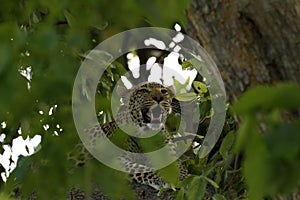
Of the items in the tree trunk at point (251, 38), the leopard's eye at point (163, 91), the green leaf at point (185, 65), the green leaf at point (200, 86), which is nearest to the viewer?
the tree trunk at point (251, 38)

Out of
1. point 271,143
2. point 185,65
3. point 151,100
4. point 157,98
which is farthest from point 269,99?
point 151,100

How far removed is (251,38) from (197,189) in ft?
3.55

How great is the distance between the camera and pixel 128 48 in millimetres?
1444

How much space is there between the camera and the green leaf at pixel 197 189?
2.13 meters

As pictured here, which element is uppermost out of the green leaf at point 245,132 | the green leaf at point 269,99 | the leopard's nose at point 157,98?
the leopard's nose at point 157,98

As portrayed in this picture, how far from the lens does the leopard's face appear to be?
3.50 meters

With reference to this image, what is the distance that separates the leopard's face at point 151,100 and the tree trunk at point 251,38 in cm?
227

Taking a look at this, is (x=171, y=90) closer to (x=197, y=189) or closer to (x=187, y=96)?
(x=187, y=96)

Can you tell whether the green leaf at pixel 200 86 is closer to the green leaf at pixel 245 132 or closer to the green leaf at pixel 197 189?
the green leaf at pixel 197 189

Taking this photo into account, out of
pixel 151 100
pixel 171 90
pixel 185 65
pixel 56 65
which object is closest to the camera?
pixel 56 65

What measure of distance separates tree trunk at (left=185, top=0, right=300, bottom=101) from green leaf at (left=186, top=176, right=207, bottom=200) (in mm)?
992

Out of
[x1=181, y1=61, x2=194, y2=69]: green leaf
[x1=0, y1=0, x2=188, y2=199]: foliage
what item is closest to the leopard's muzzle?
[x1=181, y1=61, x2=194, y2=69]: green leaf

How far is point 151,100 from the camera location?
3.73 metres

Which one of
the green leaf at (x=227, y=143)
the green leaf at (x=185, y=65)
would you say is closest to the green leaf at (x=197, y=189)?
the green leaf at (x=227, y=143)
